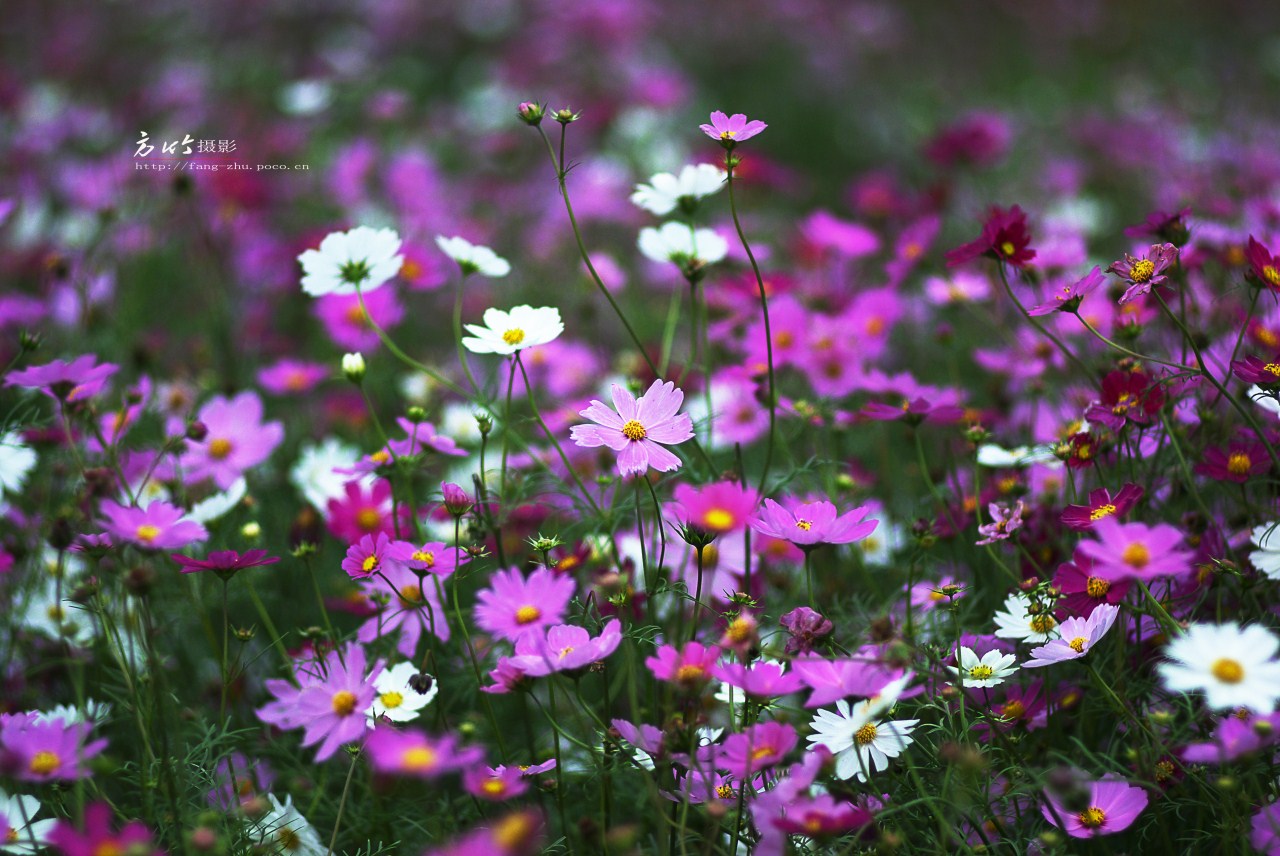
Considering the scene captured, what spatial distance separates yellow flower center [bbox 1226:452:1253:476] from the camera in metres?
1.07

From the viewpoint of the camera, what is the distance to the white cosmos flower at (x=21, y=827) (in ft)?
2.90

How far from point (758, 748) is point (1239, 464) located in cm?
60

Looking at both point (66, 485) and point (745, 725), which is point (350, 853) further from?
point (66, 485)

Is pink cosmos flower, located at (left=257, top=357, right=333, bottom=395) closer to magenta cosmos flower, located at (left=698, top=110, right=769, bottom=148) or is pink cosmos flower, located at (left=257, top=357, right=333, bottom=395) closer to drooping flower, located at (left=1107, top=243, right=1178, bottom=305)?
magenta cosmos flower, located at (left=698, top=110, right=769, bottom=148)

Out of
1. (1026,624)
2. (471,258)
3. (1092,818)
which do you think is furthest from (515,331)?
(1092,818)

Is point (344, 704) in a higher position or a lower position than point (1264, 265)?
lower

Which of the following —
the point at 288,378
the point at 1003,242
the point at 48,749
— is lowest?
the point at 288,378

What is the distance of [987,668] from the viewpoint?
1021 mm

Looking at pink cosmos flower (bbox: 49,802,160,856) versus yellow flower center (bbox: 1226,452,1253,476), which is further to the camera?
yellow flower center (bbox: 1226,452,1253,476)

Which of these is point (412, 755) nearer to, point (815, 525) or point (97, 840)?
point (97, 840)

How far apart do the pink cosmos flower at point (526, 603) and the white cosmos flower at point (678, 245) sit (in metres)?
0.58

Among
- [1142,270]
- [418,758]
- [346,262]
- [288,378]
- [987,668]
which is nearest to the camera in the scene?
[418,758]

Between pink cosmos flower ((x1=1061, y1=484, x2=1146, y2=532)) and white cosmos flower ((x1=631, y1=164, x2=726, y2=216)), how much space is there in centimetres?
56

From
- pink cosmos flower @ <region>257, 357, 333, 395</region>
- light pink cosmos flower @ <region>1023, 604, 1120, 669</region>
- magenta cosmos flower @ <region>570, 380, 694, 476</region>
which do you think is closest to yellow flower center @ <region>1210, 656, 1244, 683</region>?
light pink cosmos flower @ <region>1023, 604, 1120, 669</region>
